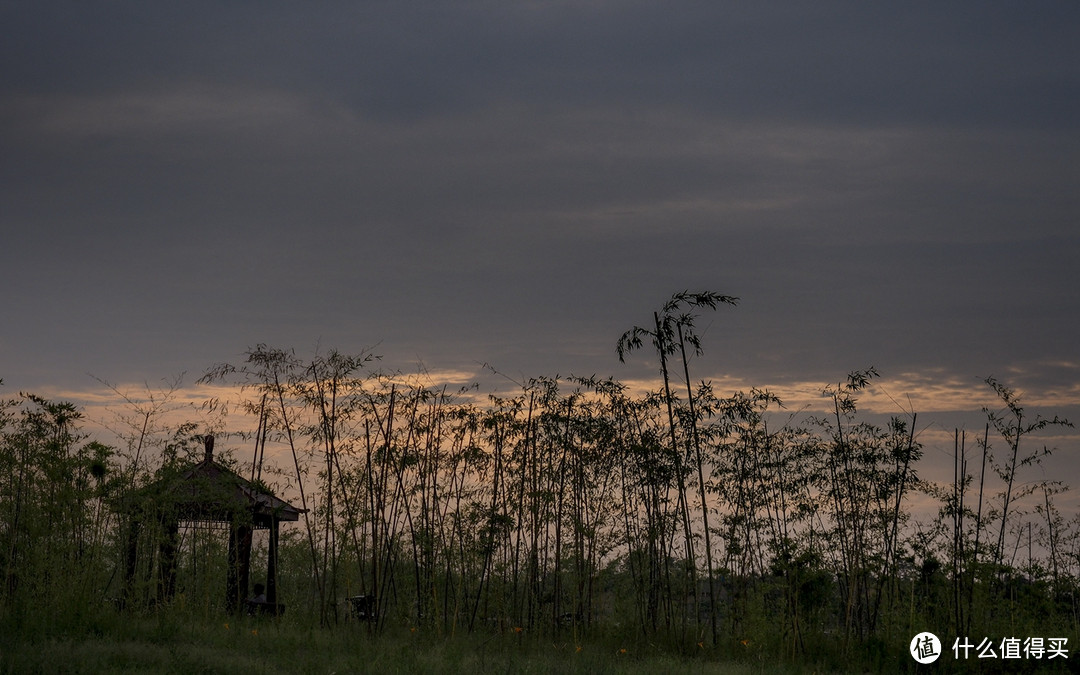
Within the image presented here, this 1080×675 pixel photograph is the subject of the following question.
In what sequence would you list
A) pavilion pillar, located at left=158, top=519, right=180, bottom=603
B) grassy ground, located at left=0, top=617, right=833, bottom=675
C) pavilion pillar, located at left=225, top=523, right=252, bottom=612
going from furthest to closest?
1. pavilion pillar, located at left=225, top=523, right=252, bottom=612
2. pavilion pillar, located at left=158, top=519, right=180, bottom=603
3. grassy ground, located at left=0, top=617, right=833, bottom=675

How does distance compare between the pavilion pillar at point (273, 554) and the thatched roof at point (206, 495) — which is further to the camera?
the pavilion pillar at point (273, 554)

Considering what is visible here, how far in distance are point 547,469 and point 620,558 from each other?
1508 millimetres

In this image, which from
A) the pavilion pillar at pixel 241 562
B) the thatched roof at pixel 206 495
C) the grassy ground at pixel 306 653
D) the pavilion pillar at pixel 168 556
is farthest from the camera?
the pavilion pillar at pixel 241 562

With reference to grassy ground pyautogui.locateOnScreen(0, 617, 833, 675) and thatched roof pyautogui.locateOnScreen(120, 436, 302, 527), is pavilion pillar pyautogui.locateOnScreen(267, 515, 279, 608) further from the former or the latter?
grassy ground pyautogui.locateOnScreen(0, 617, 833, 675)

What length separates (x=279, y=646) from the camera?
737 centimetres

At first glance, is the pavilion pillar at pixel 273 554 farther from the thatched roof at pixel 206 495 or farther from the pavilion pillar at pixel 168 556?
the pavilion pillar at pixel 168 556

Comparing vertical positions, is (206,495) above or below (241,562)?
above

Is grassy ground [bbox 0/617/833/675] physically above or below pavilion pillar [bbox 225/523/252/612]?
below

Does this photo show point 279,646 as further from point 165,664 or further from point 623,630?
point 623,630

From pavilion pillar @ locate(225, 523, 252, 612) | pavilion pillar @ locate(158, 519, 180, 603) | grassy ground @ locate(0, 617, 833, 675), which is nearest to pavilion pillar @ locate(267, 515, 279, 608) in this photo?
pavilion pillar @ locate(225, 523, 252, 612)

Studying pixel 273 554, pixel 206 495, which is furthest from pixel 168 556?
pixel 273 554

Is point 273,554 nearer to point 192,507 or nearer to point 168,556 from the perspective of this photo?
point 192,507

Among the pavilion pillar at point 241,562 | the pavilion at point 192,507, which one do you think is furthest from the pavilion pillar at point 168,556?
the pavilion pillar at point 241,562

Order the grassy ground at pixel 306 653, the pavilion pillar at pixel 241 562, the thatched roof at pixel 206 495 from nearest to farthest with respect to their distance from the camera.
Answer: the grassy ground at pixel 306 653
the thatched roof at pixel 206 495
the pavilion pillar at pixel 241 562
